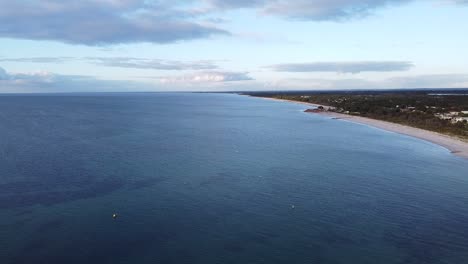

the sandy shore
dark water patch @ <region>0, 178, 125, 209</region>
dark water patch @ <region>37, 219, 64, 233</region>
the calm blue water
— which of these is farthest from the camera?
the sandy shore

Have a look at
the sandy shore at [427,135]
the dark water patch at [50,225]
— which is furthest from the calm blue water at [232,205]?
the sandy shore at [427,135]

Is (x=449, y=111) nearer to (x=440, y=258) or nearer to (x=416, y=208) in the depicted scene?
(x=416, y=208)

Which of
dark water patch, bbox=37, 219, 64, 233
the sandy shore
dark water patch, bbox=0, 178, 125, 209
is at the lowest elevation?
dark water patch, bbox=37, 219, 64, 233

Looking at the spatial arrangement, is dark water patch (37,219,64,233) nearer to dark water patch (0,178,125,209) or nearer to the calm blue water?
the calm blue water

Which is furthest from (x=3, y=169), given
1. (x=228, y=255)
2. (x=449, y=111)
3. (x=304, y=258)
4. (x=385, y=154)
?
→ (x=449, y=111)

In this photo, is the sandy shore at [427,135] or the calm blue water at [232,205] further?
the sandy shore at [427,135]

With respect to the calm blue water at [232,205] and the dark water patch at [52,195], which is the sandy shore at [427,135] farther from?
the dark water patch at [52,195]

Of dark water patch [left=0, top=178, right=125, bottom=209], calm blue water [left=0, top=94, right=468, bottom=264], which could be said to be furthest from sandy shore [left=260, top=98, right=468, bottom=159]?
dark water patch [left=0, top=178, right=125, bottom=209]

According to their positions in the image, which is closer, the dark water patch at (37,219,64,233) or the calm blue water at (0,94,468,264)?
the calm blue water at (0,94,468,264)

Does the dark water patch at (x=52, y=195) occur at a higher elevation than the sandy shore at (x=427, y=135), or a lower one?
lower
